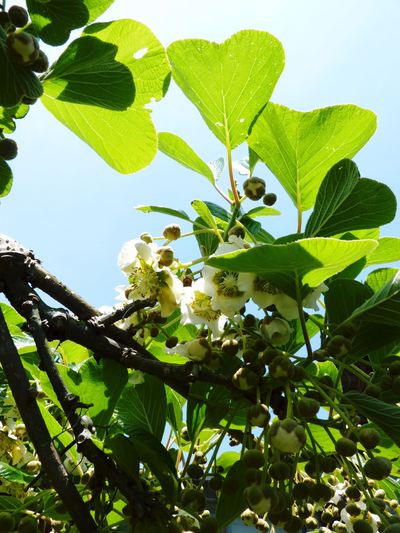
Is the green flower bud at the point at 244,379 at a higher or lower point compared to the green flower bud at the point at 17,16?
lower

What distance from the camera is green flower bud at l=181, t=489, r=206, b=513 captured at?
3.19 feet

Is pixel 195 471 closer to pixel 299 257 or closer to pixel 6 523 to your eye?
pixel 6 523

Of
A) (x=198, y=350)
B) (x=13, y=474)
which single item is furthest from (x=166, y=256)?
(x=13, y=474)

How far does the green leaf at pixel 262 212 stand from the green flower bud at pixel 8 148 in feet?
1.83

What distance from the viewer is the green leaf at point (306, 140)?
121 centimetres

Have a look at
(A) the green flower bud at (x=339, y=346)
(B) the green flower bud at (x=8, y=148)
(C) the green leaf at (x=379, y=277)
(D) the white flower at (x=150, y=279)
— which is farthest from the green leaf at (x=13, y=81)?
(C) the green leaf at (x=379, y=277)

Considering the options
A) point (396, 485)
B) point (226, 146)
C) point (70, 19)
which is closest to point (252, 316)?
point (226, 146)

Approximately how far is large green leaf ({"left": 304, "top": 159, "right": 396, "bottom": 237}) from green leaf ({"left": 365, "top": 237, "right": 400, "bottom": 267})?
0.35 feet

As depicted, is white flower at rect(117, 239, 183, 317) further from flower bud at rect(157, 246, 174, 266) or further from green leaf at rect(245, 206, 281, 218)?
green leaf at rect(245, 206, 281, 218)

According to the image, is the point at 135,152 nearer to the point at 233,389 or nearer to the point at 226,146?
the point at 226,146

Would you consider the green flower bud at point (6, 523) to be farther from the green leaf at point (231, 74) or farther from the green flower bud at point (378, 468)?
the green leaf at point (231, 74)

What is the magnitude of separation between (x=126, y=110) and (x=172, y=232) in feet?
1.14

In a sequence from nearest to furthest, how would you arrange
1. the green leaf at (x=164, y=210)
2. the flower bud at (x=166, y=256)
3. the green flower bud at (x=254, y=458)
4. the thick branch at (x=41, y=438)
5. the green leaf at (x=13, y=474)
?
1. the thick branch at (x=41, y=438)
2. the green flower bud at (x=254, y=458)
3. the flower bud at (x=166, y=256)
4. the green leaf at (x=13, y=474)
5. the green leaf at (x=164, y=210)

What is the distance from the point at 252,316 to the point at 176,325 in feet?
1.10
